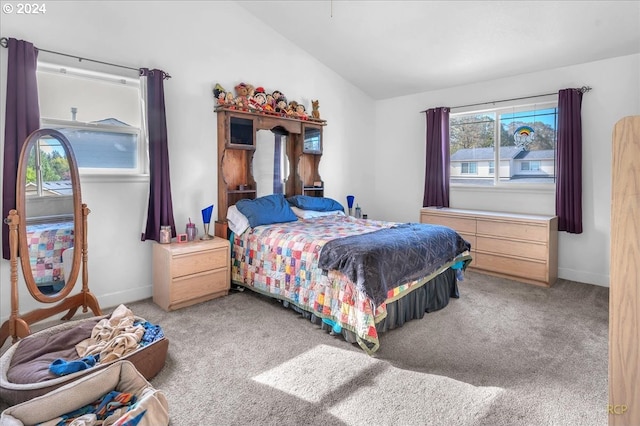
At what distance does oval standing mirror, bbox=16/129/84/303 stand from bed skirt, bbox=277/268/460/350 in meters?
1.71

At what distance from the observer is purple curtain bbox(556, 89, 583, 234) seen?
3.92 meters

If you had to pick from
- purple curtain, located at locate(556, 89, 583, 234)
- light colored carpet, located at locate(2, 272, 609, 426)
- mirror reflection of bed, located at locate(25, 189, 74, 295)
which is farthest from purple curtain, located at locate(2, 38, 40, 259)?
purple curtain, located at locate(556, 89, 583, 234)

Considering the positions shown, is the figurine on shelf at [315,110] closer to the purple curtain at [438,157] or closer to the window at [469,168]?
the purple curtain at [438,157]

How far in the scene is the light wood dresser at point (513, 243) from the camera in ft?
12.8

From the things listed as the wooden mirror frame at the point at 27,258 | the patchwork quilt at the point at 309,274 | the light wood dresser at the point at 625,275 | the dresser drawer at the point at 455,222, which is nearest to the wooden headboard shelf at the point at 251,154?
the patchwork quilt at the point at 309,274

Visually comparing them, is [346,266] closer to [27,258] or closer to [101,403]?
[101,403]

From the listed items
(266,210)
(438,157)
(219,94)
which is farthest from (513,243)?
(219,94)

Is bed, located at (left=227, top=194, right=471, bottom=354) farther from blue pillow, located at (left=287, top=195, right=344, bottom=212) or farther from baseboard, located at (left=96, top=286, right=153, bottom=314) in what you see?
baseboard, located at (left=96, top=286, right=153, bottom=314)

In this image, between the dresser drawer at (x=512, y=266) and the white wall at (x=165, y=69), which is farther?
the dresser drawer at (x=512, y=266)

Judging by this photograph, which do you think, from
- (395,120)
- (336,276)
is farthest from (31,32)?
(395,120)

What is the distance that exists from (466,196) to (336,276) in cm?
302

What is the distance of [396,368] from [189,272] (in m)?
1.97

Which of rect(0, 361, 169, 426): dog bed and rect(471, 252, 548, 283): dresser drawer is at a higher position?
rect(471, 252, 548, 283): dresser drawer

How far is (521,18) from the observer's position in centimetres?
339
